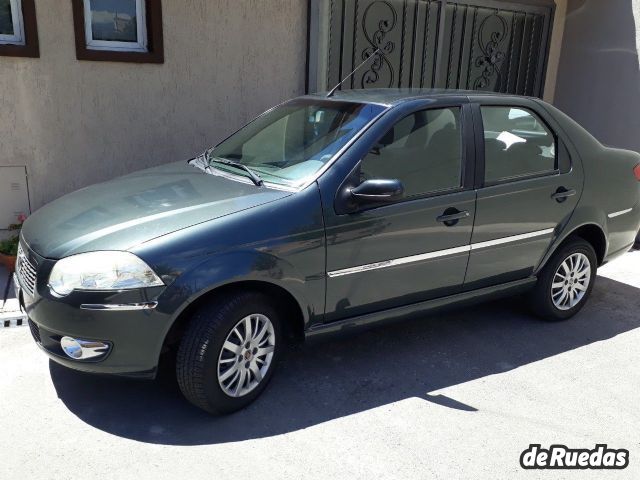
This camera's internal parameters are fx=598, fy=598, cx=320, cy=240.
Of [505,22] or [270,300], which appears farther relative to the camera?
[505,22]

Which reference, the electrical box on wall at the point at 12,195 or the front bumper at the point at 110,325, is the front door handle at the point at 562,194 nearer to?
the front bumper at the point at 110,325

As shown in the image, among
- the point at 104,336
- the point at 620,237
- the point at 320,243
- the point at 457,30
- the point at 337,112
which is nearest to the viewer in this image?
the point at 104,336

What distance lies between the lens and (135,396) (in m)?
3.33

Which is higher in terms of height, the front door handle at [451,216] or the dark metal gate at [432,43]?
the dark metal gate at [432,43]

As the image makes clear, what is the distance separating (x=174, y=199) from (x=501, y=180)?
2.07 meters

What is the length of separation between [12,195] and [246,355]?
3.48 meters

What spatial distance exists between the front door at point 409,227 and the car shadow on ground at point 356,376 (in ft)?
1.45

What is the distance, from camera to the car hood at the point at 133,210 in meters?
2.93

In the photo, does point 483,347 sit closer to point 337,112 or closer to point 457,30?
point 337,112

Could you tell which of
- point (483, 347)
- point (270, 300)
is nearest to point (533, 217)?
point (483, 347)

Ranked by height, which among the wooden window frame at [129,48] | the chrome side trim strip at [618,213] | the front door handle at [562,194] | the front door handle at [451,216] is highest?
the wooden window frame at [129,48]

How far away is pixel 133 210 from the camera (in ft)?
10.4

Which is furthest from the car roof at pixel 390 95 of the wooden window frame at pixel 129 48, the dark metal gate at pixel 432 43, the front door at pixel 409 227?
the dark metal gate at pixel 432 43

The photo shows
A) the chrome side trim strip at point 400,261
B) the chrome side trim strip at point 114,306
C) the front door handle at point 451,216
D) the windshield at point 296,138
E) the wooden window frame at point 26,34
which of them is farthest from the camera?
the wooden window frame at point 26,34
